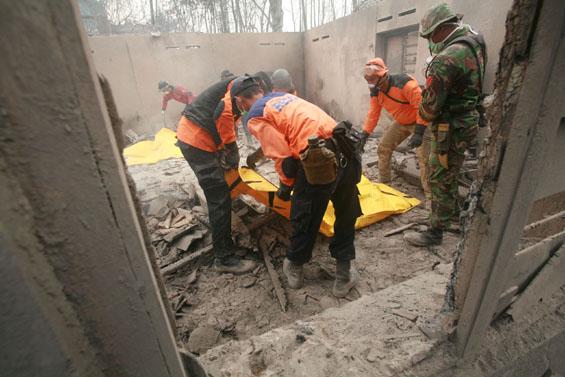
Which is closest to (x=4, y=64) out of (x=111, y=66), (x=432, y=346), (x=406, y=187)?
(x=432, y=346)

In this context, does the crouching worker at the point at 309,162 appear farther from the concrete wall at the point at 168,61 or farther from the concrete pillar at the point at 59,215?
the concrete wall at the point at 168,61

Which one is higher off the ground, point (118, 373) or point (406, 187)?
point (118, 373)

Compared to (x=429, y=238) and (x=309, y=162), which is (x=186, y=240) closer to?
(x=309, y=162)

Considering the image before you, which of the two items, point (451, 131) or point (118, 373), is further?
point (451, 131)

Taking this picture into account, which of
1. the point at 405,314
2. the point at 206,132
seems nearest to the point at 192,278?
the point at 206,132

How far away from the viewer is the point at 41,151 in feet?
1.61

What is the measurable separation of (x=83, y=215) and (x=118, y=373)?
43 centimetres

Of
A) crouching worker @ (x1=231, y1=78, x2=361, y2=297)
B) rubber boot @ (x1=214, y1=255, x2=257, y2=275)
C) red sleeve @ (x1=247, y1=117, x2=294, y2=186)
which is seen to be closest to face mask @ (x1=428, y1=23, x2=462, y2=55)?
crouching worker @ (x1=231, y1=78, x2=361, y2=297)

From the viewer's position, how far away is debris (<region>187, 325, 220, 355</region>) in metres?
2.36

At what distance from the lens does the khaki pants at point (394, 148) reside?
13.4ft

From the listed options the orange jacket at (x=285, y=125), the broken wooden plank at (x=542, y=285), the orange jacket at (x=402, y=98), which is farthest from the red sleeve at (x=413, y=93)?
the broken wooden plank at (x=542, y=285)

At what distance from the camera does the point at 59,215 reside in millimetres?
544

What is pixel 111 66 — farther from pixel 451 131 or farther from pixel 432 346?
pixel 432 346

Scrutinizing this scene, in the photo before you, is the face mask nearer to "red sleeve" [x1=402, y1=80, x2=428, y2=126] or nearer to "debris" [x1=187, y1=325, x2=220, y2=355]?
"red sleeve" [x1=402, y1=80, x2=428, y2=126]
